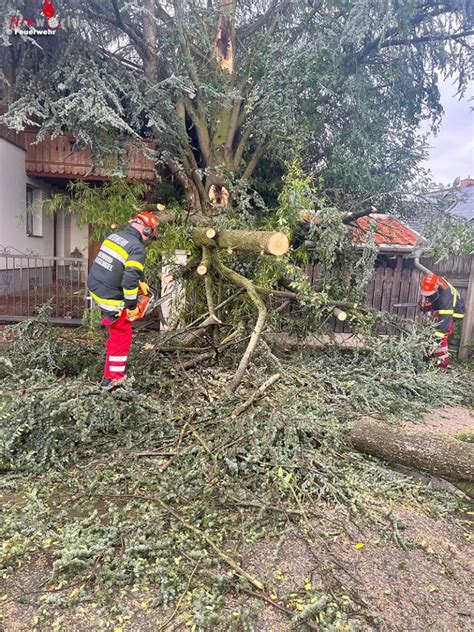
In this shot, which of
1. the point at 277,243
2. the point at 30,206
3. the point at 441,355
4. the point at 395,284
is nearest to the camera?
the point at 277,243

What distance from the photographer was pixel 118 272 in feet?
13.4

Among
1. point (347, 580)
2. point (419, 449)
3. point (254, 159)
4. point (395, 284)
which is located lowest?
point (347, 580)

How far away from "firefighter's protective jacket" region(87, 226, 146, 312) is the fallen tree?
2.30m

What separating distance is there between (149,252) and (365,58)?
3914 millimetres

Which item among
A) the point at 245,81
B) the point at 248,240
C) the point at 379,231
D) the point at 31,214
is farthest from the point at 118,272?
the point at 31,214

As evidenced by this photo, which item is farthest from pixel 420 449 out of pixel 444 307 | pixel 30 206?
pixel 30 206

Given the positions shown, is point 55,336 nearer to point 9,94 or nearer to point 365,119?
point 9,94

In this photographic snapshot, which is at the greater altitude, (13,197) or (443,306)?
(13,197)

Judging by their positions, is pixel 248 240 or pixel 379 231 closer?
pixel 248 240

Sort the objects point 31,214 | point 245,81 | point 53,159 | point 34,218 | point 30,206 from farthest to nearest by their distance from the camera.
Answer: point 34,218 → point 31,214 → point 30,206 → point 53,159 → point 245,81

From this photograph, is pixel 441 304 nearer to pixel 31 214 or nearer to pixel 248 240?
pixel 248 240

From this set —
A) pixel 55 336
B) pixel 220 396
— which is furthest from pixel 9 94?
pixel 220 396

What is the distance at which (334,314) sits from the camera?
521 cm

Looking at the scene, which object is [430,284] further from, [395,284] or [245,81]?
[245,81]
